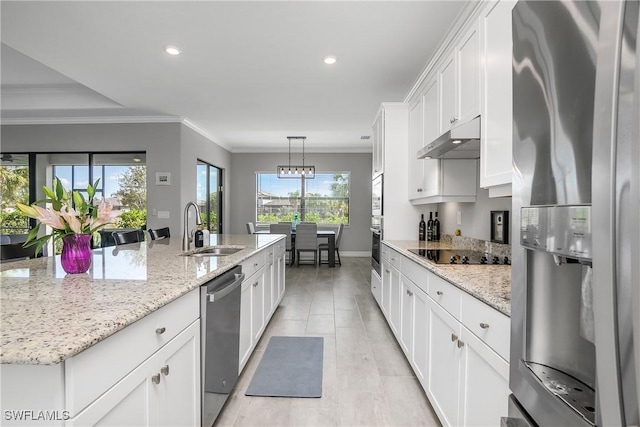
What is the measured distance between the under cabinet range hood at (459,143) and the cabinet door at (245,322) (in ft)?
5.38

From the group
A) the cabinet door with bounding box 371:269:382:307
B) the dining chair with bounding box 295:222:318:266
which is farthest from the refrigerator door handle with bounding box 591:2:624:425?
the dining chair with bounding box 295:222:318:266

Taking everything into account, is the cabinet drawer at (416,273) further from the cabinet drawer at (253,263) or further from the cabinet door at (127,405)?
the cabinet door at (127,405)

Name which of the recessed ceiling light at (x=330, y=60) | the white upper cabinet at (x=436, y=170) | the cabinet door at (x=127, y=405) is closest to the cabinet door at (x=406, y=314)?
the white upper cabinet at (x=436, y=170)

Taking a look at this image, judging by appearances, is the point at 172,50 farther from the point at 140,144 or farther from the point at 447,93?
the point at 140,144

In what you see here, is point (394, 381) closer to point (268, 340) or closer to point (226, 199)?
point (268, 340)

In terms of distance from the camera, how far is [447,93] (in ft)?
7.98

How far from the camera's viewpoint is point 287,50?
2900 mm

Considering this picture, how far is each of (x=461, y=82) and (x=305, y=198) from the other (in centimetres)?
615

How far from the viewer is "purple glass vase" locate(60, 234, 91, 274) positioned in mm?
1364

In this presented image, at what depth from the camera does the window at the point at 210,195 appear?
21.1 ft

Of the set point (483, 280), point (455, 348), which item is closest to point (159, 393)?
point (455, 348)

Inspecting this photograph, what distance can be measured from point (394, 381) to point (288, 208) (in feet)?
20.6

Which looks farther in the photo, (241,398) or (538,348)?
(241,398)

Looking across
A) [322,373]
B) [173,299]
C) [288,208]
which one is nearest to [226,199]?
[288,208]
